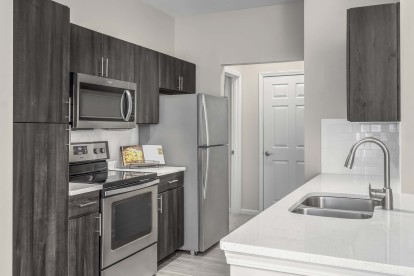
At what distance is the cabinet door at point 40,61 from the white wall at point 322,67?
78.3 inches

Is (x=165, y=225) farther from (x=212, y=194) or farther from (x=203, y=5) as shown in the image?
(x=203, y=5)

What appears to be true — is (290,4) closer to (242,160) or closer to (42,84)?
(242,160)

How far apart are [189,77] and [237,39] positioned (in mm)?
749

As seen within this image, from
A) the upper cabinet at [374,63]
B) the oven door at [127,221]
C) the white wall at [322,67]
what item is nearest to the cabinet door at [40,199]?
the oven door at [127,221]

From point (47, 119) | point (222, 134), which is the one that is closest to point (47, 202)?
point (47, 119)

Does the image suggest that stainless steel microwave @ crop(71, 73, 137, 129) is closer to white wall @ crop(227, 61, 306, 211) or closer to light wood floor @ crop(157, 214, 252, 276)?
light wood floor @ crop(157, 214, 252, 276)

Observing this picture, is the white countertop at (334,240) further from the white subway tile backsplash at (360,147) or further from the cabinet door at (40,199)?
the cabinet door at (40,199)

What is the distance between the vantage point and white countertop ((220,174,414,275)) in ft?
3.52

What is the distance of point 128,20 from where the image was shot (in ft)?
12.7

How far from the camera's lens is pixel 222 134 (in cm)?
421

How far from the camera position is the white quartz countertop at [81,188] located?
2.42m

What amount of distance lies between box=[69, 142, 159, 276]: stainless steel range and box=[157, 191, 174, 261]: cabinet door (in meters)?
0.17

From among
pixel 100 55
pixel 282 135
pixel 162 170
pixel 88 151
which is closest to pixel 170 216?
pixel 162 170

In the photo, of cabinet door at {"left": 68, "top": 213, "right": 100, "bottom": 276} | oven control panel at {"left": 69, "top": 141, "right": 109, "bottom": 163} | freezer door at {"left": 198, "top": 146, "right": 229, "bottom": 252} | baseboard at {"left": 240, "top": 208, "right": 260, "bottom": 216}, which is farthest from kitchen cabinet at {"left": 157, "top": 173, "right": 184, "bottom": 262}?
baseboard at {"left": 240, "top": 208, "right": 260, "bottom": 216}
